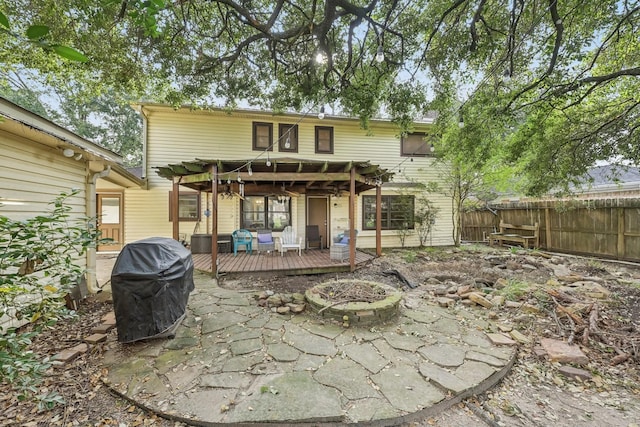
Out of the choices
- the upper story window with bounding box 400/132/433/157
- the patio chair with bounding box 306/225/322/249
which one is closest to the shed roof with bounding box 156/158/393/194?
the patio chair with bounding box 306/225/322/249

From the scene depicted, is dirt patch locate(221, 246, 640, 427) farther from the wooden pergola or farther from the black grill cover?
the black grill cover

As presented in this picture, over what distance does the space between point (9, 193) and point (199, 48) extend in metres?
4.13

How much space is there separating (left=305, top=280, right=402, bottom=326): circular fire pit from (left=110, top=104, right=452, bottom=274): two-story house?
3.41 meters

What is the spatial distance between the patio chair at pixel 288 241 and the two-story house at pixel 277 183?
22.7 inches

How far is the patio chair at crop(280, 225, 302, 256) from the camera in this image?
7.94m

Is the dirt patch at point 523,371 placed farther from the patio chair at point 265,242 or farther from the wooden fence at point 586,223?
the wooden fence at point 586,223

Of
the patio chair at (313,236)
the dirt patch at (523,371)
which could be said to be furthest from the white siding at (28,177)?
the patio chair at (313,236)

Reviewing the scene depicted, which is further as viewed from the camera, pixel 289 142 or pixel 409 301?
pixel 289 142

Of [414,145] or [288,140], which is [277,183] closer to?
[288,140]

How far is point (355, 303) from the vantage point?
3.83 metres

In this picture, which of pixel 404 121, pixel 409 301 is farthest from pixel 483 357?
pixel 404 121

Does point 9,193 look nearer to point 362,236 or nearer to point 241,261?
point 241,261

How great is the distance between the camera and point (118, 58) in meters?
5.16

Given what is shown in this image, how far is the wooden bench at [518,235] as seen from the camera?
9719 mm
